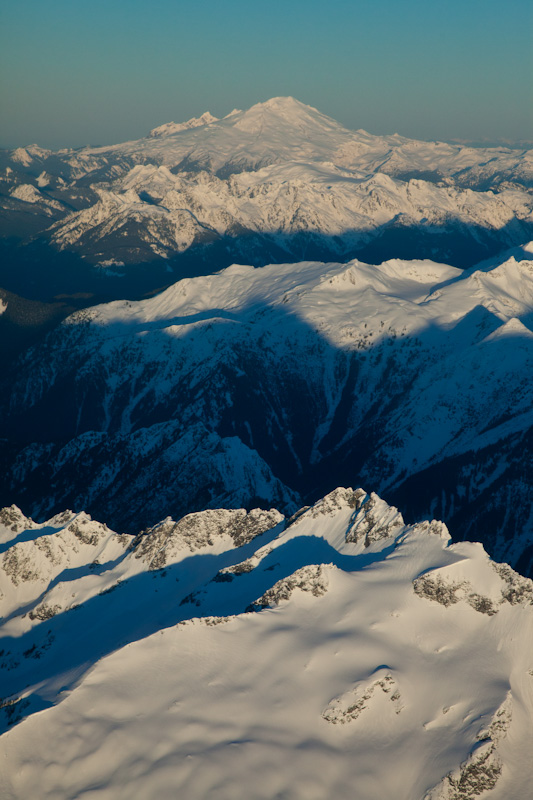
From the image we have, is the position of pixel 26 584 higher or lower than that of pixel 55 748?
lower

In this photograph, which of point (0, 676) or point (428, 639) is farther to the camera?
point (0, 676)

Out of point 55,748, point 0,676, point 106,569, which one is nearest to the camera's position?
point 55,748

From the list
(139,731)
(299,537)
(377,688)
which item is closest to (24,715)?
(139,731)

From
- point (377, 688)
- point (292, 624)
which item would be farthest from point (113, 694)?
point (377, 688)

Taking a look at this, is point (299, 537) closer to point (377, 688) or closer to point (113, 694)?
point (377, 688)

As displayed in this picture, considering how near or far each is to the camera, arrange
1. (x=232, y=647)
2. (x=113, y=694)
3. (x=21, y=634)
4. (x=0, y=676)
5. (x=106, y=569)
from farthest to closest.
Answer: (x=106, y=569) → (x=21, y=634) → (x=0, y=676) → (x=232, y=647) → (x=113, y=694)

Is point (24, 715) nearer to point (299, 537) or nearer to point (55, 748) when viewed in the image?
point (55, 748)
